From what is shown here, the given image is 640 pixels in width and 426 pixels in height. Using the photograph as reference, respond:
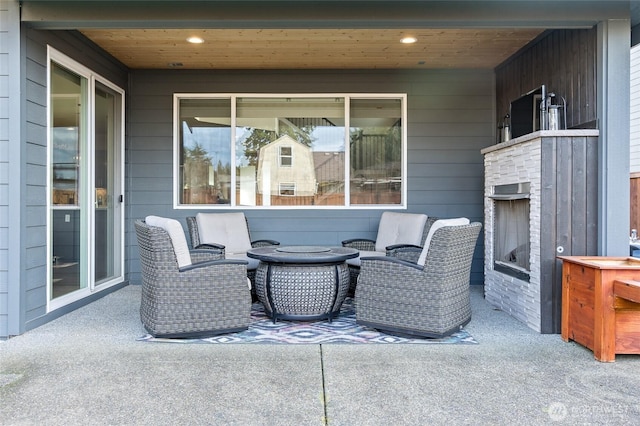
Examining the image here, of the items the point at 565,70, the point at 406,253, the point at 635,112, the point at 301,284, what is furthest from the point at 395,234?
the point at 635,112

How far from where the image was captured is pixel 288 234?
221 inches

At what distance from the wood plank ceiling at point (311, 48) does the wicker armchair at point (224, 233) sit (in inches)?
74.3

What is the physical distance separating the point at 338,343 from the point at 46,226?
273cm

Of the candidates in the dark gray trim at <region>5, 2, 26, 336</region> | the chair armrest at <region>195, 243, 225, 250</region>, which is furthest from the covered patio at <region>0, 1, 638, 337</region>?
the chair armrest at <region>195, 243, 225, 250</region>

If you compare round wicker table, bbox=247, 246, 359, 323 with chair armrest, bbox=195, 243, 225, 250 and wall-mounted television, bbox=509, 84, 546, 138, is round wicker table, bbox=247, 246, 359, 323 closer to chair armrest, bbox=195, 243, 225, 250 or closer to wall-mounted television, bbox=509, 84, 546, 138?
chair armrest, bbox=195, 243, 225, 250

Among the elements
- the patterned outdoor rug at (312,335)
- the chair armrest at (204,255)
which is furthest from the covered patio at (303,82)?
the patterned outdoor rug at (312,335)

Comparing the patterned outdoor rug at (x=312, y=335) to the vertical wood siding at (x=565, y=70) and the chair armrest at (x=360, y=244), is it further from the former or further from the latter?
the vertical wood siding at (x=565, y=70)

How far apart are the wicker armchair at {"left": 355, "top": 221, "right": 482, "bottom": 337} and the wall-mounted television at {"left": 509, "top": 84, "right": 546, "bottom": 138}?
1685 millimetres

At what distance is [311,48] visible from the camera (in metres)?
4.82

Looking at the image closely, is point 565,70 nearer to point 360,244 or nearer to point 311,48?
point 311,48

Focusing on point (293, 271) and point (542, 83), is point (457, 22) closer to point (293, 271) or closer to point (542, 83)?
point (542, 83)

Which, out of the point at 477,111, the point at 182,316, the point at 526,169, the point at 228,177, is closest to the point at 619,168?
the point at 526,169

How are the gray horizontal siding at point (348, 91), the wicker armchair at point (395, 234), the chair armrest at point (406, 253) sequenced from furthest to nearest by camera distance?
the gray horizontal siding at point (348, 91)
the wicker armchair at point (395, 234)
the chair armrest at point (406, 253)

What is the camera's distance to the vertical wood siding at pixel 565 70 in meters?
3.71
